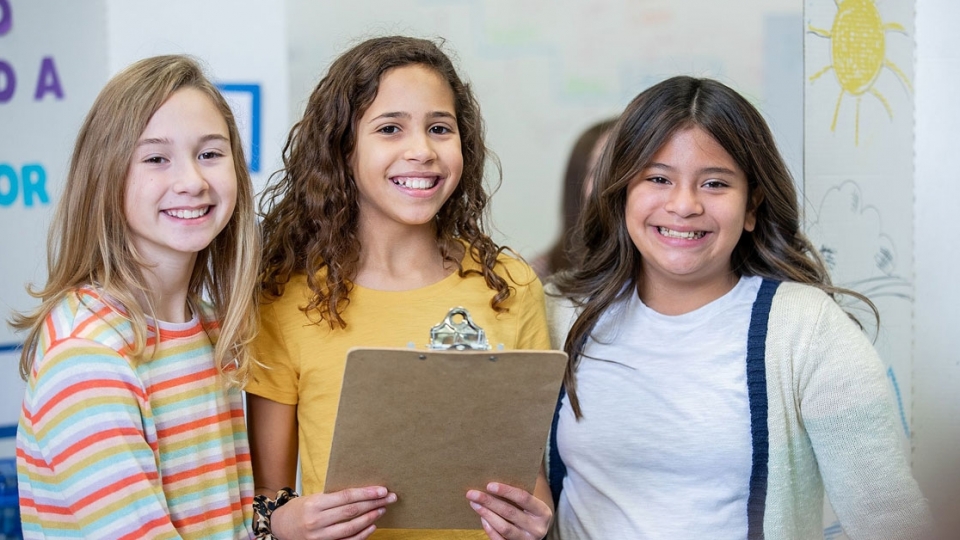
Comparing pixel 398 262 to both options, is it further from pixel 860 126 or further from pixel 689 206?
pixel 860 126

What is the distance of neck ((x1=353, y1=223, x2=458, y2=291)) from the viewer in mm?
1595

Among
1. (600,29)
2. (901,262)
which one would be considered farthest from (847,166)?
(600,29)

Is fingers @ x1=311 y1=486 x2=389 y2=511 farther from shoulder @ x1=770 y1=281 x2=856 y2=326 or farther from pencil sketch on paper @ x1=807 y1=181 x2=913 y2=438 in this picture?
pencil sketch on paper @ x1=807 y1=181 x2=913 y2=438

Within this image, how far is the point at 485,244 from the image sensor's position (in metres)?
1.67

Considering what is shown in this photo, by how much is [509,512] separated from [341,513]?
0.78ft

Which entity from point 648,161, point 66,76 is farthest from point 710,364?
point 66,76

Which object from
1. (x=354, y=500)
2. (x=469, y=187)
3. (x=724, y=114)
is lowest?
(x=354, y=500)

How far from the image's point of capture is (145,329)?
4.19ft

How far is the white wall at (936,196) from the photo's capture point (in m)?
2.69

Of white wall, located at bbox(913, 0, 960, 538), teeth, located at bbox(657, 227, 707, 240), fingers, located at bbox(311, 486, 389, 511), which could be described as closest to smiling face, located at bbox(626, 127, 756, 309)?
teeth, located at bbox(657, 227, 707, 240)

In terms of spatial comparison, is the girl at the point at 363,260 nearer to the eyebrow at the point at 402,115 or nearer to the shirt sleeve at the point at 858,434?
the eyebrow at the point at 402,115

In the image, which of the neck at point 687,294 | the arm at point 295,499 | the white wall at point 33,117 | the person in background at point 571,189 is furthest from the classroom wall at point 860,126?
the white wall at point 33,117

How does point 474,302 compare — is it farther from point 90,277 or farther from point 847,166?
point 847,166

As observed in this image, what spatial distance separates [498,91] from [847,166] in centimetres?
104
